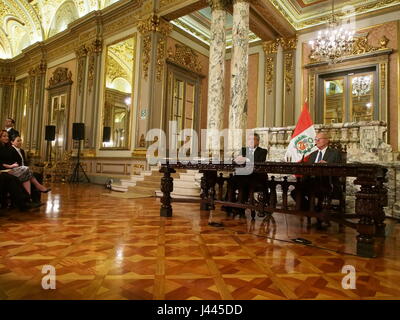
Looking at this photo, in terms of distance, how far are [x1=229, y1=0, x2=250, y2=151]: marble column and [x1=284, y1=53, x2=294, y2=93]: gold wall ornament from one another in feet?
8.89

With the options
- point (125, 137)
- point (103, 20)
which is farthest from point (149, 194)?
point (103, 20)

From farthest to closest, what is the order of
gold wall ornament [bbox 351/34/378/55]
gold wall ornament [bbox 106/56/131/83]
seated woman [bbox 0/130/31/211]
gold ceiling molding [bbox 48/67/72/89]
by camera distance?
1. gold ceiling molding [bbox 48/67/72/89]
2. gold wall ornament [bbox 106/56/131/83]
3. gold wall ornament [bbox 351/34/378/55]
4. seated woman [bbox 0/130/31/211]

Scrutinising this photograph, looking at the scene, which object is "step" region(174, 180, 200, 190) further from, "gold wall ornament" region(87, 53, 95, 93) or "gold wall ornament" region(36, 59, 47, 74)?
"gold wall ornament" region(36, 59, 47, 74)

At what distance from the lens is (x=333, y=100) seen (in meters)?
7.70

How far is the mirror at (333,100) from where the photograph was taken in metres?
7.55

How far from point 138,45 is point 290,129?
16.7 ft

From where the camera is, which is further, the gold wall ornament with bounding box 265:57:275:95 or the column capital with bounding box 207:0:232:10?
the gold wall ornament with bounding box 265:57:275:95

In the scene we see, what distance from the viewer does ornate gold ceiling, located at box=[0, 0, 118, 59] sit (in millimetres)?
10162

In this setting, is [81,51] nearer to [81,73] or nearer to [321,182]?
[81,73]

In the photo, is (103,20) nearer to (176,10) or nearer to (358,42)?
(176,10)

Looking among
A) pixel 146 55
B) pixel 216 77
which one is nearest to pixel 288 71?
pixel 216 77

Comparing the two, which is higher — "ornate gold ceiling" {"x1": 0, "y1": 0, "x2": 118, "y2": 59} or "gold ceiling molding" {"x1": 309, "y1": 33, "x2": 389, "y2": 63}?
"ornate gold ceiling" {"x1": 0, "y1": 0, "x2": 118, "y2": 59}

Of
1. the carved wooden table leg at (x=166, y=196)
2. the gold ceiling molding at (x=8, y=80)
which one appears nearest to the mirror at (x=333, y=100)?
the carved wooden table leg at (x=166, y=196)

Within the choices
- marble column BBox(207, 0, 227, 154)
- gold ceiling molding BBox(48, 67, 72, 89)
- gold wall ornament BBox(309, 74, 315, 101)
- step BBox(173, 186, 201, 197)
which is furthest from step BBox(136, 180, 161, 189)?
gold ceiling molding BBox(48, 67, 72, 89)
